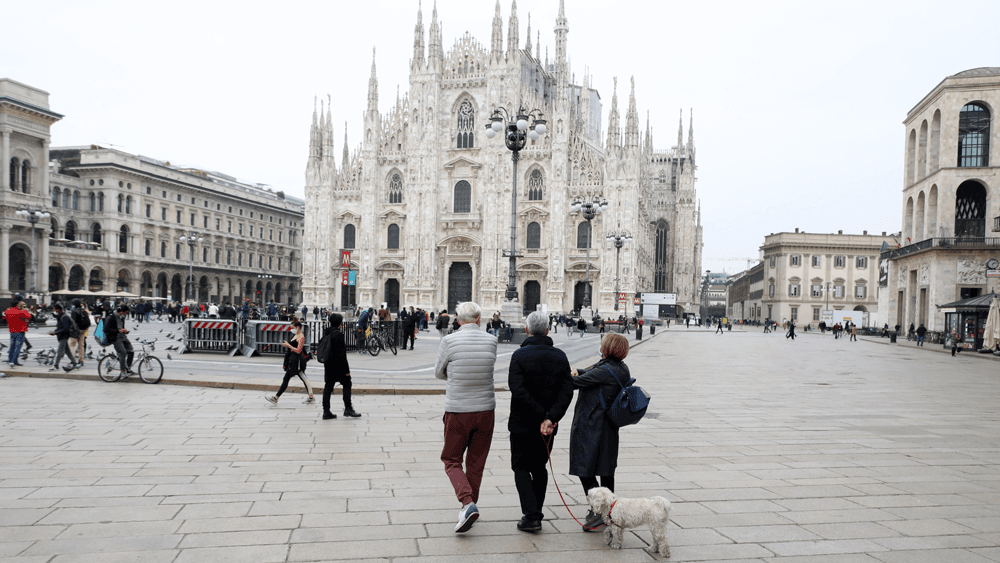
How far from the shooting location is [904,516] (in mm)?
5016

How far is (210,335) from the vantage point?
17.4m

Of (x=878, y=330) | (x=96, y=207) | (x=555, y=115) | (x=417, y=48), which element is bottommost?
(x=878, y=330)

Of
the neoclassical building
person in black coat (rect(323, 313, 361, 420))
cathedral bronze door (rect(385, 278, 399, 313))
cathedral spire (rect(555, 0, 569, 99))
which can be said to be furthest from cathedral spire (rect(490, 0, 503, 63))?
person in black coat (rect(323, 313, 361, 420))

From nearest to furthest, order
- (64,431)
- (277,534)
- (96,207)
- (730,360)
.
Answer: (277,534) < (64,431) < (730,360) < (96,207)

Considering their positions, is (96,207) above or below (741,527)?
above

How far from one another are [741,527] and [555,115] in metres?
45.7

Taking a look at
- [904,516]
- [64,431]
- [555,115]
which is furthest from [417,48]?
[904,516]

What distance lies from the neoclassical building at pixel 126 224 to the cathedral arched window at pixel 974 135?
54.1 metres

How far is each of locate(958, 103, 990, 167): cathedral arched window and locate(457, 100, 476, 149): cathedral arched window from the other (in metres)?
31.9

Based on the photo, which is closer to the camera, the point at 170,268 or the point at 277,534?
the point at 277,534

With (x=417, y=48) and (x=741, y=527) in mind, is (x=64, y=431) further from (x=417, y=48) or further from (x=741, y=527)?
(x=417, y=48)

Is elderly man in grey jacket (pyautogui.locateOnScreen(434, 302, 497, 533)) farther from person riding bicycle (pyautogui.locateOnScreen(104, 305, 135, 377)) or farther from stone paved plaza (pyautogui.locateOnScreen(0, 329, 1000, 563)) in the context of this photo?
person riding bicycle (pyautogui.locateOnScreen(104, 305, 135, 377))

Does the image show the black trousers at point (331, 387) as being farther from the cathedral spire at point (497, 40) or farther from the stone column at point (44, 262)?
the stone column at point (44, 262)

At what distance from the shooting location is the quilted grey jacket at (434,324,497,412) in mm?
4613
